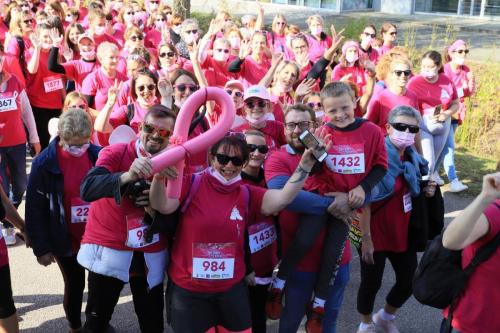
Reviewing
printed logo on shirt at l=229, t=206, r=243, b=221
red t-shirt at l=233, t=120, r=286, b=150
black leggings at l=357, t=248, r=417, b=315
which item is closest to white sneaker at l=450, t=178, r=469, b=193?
black leggings at l=357, t=248, r=417, b=315

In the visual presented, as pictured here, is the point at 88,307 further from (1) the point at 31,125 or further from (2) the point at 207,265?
(1) the point at 31,125

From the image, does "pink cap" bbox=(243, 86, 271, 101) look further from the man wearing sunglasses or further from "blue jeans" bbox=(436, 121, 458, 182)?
"blue jeans" bbox=(436, 121, 458, 182)

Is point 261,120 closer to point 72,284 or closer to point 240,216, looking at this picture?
point 240,216

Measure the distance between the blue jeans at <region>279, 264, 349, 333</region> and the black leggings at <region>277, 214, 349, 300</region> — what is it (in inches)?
2.7

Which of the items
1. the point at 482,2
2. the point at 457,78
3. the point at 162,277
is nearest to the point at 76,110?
the point at 162,277

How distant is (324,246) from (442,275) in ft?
2.94

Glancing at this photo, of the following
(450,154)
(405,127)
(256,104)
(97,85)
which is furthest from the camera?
(450,154)

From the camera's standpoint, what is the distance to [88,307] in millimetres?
3740

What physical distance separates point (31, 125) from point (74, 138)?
8.25ft

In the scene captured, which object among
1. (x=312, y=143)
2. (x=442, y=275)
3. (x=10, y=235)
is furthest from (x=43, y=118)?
(x=442, y=275)

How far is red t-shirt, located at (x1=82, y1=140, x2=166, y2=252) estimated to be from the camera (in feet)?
11.3

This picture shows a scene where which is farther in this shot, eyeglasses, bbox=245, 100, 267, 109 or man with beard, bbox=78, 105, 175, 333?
eyeglasses, bbox=245, 100, 267, 109

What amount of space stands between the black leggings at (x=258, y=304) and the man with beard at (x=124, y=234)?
610mm

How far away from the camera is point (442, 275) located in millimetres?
2938
